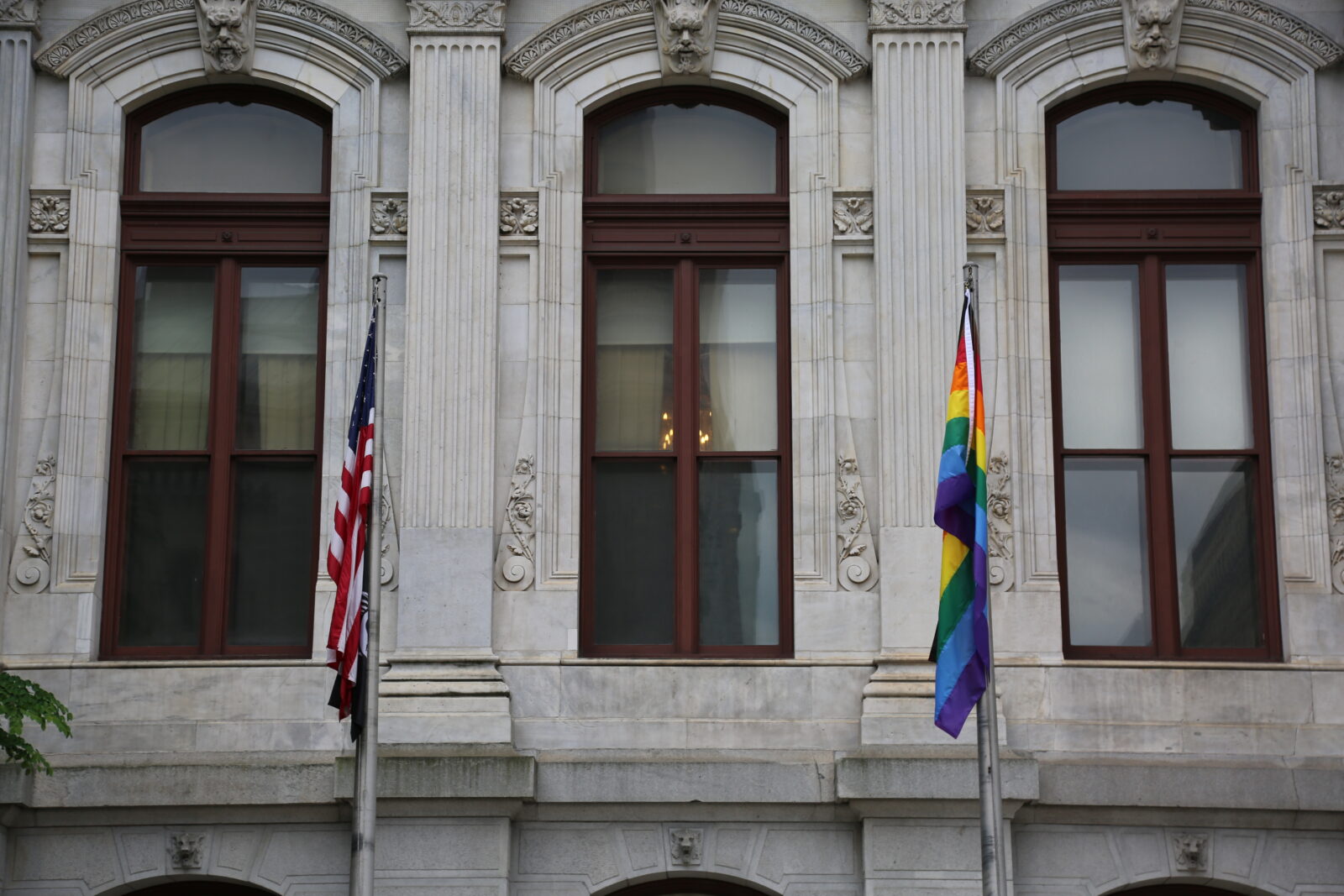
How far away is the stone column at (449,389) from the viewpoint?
17.9 m

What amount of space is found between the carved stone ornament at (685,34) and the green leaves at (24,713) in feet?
25.6

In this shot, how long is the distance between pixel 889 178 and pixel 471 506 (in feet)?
15.4

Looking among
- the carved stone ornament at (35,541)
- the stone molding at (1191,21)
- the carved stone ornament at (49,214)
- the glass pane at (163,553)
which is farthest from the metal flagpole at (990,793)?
the carved stone ornament at (49,214)

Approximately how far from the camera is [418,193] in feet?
62.3

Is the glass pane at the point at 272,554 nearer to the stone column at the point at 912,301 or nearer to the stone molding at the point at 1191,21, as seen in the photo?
the stone column at the point at 912,301

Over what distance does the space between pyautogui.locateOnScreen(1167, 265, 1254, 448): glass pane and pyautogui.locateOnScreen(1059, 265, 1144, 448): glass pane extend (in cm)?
34

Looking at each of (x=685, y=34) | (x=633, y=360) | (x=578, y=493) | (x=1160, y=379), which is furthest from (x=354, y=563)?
(x=1160, y=379)

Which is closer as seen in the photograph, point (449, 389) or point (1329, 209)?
point (449, 389)

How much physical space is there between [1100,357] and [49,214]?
31.4ft

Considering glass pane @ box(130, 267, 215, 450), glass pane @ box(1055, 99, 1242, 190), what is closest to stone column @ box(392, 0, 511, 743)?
glass pane @ box(130, 267, 215, 450)

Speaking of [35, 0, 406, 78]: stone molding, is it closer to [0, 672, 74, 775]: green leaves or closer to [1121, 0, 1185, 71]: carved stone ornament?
[0, 672, 74, 775]: green leaves

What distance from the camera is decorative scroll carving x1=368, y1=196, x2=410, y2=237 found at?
19.2 m

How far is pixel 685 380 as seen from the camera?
19.2 metres

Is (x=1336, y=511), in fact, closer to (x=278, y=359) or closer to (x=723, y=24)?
(x=723, y=24)
